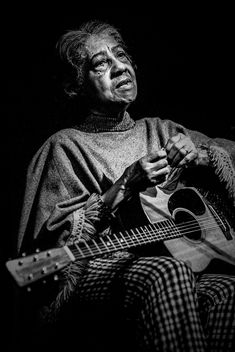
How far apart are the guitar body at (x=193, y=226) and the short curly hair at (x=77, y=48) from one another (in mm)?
818

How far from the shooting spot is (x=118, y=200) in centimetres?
152

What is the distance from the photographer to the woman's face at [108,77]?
193cm

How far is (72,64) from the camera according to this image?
2.07 m

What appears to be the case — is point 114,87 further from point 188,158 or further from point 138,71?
point 138,71

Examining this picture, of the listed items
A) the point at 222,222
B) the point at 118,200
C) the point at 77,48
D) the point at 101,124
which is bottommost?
the point at 222,222

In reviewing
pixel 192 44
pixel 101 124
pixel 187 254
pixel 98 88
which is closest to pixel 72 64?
pixel 98 88

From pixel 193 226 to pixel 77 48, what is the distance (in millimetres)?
1160

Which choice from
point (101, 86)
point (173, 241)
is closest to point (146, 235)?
point (173, 241)

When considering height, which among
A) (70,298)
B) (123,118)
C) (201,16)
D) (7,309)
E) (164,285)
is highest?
(201,16)

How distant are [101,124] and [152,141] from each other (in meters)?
0.29

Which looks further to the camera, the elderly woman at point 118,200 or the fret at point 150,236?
the fret at point 150,236

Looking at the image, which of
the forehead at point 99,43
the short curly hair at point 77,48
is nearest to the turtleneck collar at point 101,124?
the short curly hair at point 77,48

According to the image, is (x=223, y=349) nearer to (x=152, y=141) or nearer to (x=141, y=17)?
(x=152, y=141)

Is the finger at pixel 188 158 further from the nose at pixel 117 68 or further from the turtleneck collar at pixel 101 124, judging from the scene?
the nose at pixel 117 68
